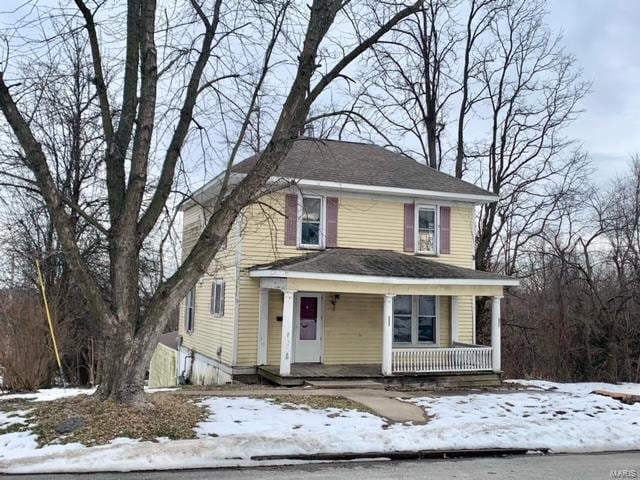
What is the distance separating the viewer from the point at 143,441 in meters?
7.24

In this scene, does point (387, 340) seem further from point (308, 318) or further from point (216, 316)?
point (216, 316)

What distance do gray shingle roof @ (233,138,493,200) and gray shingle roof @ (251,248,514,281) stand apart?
6.87ft

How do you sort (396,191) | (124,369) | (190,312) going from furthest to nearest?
(190,312) → (396,191) → (124,369)

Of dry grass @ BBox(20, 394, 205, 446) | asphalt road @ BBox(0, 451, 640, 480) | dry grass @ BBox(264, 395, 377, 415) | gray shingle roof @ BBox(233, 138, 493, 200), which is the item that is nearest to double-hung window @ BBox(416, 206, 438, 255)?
gray shingle roof @ BBox(233, 138, 493, 200)

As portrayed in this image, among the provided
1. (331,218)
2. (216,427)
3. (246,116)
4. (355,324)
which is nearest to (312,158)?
(331,218)

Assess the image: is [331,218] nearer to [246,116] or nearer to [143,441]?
[246,116]

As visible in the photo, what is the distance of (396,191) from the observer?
16.5 m

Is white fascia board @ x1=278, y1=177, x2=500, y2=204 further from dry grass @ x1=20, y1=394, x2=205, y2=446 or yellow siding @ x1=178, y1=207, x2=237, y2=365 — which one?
dry grass @ x1=20, y1=394, x2=205, y2=446

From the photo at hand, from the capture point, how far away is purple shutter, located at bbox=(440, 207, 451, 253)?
57.2 feet

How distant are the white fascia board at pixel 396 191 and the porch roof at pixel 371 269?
69.1 inches

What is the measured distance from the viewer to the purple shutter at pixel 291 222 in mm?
15656

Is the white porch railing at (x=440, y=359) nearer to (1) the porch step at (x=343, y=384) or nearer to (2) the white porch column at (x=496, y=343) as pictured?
(2) the white porch column at (x=496, y=343)

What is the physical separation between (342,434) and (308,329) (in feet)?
25.4

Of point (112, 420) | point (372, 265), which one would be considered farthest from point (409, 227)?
point (112, 420)
